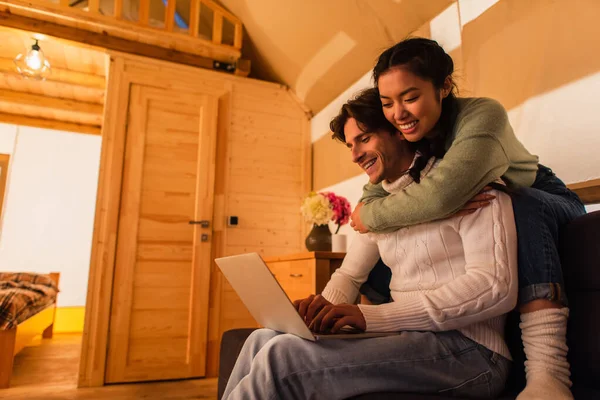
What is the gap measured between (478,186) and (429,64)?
36cm

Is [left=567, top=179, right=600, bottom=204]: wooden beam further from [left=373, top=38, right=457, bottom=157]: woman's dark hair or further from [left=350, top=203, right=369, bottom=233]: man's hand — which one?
[left=350, top=203, right=369, bottom=233]: man's hand

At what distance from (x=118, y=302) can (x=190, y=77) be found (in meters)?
1.61

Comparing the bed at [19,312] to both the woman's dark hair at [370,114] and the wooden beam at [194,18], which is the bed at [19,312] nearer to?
the wooden beam at [194,18]

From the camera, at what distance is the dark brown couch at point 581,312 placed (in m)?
0.91

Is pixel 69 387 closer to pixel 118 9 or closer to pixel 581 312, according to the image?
pixel 118 9

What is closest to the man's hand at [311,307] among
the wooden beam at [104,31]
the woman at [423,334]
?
the woman at [423,334]

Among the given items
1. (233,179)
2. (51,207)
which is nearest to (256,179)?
(233,179)

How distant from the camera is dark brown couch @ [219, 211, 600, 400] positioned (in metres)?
0.91

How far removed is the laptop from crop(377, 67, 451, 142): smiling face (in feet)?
1.75

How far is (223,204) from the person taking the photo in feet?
9.93

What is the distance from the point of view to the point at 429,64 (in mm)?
1115

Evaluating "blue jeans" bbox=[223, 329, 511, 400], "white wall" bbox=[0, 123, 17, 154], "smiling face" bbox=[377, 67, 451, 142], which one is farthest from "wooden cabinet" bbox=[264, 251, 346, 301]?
"white wall" bbox=[0, 123, 17, 154]

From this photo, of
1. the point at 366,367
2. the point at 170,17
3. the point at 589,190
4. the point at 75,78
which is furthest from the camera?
the point at 75,78

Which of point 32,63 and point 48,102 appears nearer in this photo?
point 32,63
